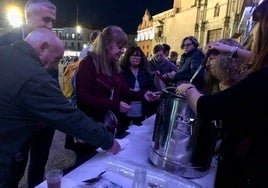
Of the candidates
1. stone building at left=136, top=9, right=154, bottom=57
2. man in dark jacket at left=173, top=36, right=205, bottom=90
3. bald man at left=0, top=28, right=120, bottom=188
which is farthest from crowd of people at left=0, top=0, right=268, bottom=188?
stone building at left=136, top=9, right=154, bottom=57

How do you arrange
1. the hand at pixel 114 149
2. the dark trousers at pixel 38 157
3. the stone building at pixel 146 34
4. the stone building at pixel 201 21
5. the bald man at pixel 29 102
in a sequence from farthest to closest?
1. the stone building at pixel 146 34
2. the stone building at pixel 201 21
3. the dark trousers at pixel 38 157
4. the hand at pixel 114 149
5. the bald man at pixel 29 102

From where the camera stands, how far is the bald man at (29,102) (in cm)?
92

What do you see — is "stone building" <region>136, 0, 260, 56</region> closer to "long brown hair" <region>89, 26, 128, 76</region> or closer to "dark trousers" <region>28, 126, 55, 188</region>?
"long brown hair" <region>89, 26, 128, 76</region>

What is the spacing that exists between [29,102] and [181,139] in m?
0.64

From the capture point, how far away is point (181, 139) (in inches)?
41.9

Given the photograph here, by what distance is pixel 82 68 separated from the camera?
1.64 m

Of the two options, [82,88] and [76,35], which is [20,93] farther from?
[76,35]

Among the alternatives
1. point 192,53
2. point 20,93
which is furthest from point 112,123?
point 192,53

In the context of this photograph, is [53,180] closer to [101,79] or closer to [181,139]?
[181,139]

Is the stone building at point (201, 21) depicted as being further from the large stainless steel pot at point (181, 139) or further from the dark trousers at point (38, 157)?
the large stainless steel pot at point (181, 139)

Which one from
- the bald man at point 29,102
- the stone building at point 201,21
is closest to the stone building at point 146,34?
the stone building at point 201,21

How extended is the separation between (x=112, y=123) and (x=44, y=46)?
2.49 feet

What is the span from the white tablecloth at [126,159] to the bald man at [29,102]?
0.14m

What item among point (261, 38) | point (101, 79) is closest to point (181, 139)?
point (261, 38)
